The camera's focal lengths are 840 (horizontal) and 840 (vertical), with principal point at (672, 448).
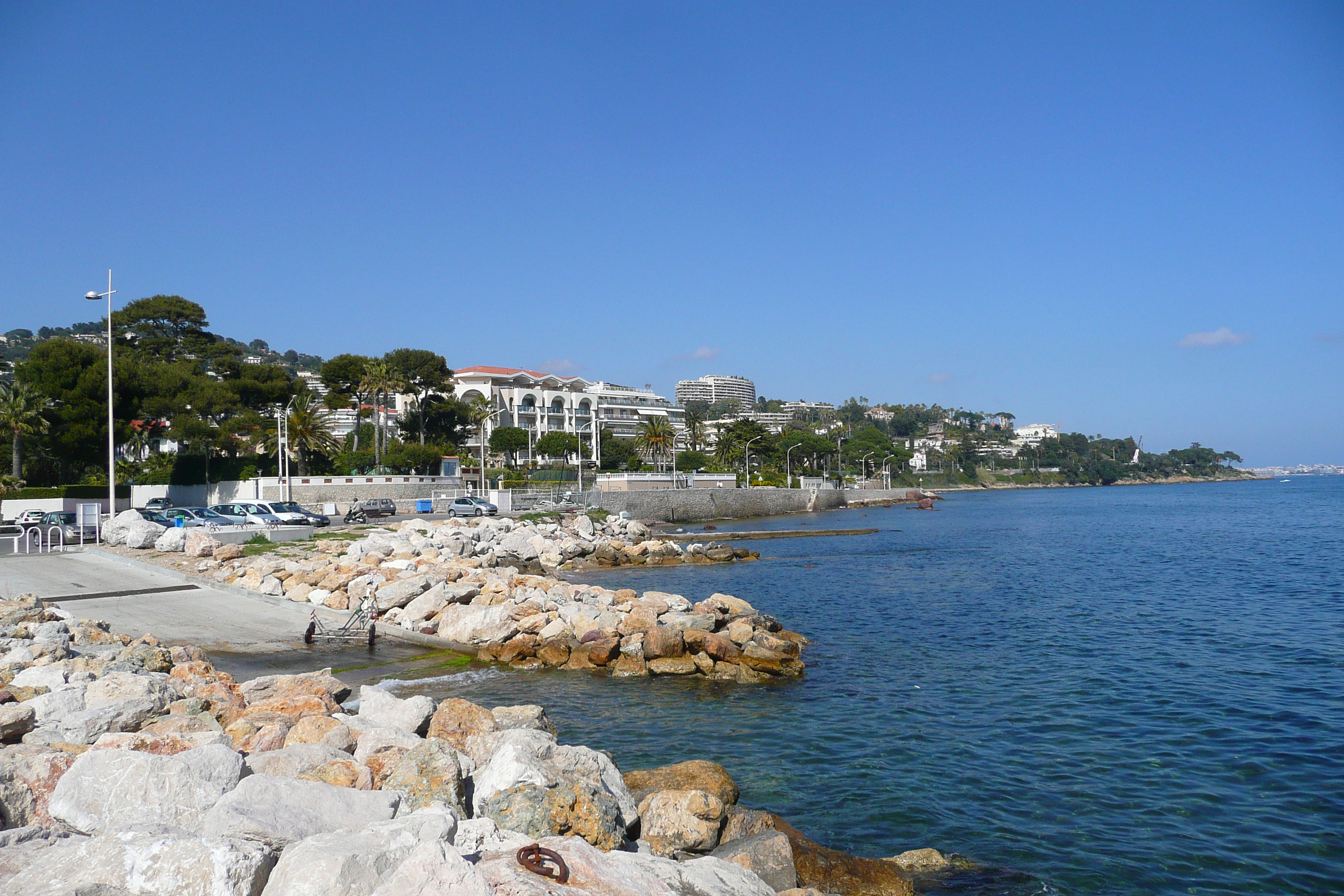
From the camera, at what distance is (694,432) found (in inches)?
4865

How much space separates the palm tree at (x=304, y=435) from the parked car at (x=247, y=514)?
13.6 metres

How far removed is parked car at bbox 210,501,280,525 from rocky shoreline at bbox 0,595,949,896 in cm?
3115

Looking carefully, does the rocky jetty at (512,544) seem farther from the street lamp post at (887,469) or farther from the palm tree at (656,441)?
the street lamp post at (887,469)

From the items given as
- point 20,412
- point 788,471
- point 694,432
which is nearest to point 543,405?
point 694,432

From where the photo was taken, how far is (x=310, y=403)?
69.6m

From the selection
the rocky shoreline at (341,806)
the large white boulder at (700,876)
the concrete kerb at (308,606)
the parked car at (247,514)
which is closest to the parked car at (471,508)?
the parked car at (247,514)

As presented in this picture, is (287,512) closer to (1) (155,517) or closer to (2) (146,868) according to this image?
(1) (155,517)

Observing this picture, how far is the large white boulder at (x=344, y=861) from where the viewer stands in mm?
4801

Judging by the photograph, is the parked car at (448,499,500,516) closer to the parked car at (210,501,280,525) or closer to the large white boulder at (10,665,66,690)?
the parked car at (210,501,280,525)

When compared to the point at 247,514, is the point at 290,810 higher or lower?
lower

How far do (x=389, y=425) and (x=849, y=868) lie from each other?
106 m

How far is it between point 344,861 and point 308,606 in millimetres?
18142

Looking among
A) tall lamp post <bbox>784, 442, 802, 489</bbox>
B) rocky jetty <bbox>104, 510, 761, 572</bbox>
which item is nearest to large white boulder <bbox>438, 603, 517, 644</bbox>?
rocky jetty <bbox>104, 510, 761, 572</bbox>

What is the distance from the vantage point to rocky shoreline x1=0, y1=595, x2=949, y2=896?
16.0 feet
